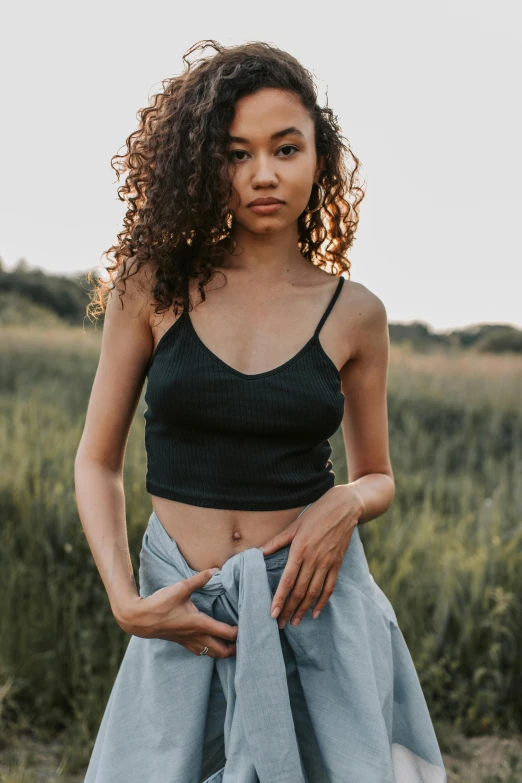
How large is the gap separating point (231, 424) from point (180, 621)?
0.34m

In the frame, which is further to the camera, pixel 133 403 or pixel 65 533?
pixel 65 533

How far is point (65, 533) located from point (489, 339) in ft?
44.6

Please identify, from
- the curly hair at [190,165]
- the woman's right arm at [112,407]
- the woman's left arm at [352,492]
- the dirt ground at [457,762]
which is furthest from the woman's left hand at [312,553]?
the dirt ground at [457,762]

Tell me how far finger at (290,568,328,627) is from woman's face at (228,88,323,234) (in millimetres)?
636

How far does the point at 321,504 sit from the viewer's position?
4.65 feet

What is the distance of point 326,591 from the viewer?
140 centimetres

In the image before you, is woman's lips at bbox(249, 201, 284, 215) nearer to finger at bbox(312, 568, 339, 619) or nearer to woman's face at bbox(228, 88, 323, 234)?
woman's face at bbox(228, 88, 323, 234)

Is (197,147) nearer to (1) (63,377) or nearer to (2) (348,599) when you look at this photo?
(2) (348,599)

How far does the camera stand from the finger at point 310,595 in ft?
4.50

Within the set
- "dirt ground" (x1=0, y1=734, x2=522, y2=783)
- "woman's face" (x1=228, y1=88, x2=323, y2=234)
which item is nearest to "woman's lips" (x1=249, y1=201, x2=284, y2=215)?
"woman's face" (x1=228, y1=88, x2=323, y2=234)

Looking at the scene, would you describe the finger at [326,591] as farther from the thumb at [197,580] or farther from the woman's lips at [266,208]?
the woman's lips at [266,208]

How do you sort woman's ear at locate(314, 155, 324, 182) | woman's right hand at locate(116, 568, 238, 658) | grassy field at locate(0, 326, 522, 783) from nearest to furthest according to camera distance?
woman's right hand at locate(116, 568, 238, 658), woman's ear at locate(314, 155, 324, 182), grassy field at locate(0, 326, 522, 783)

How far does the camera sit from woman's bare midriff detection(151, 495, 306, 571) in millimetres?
1402

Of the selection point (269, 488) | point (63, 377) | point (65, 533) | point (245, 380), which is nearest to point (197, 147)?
point (245, 380)
